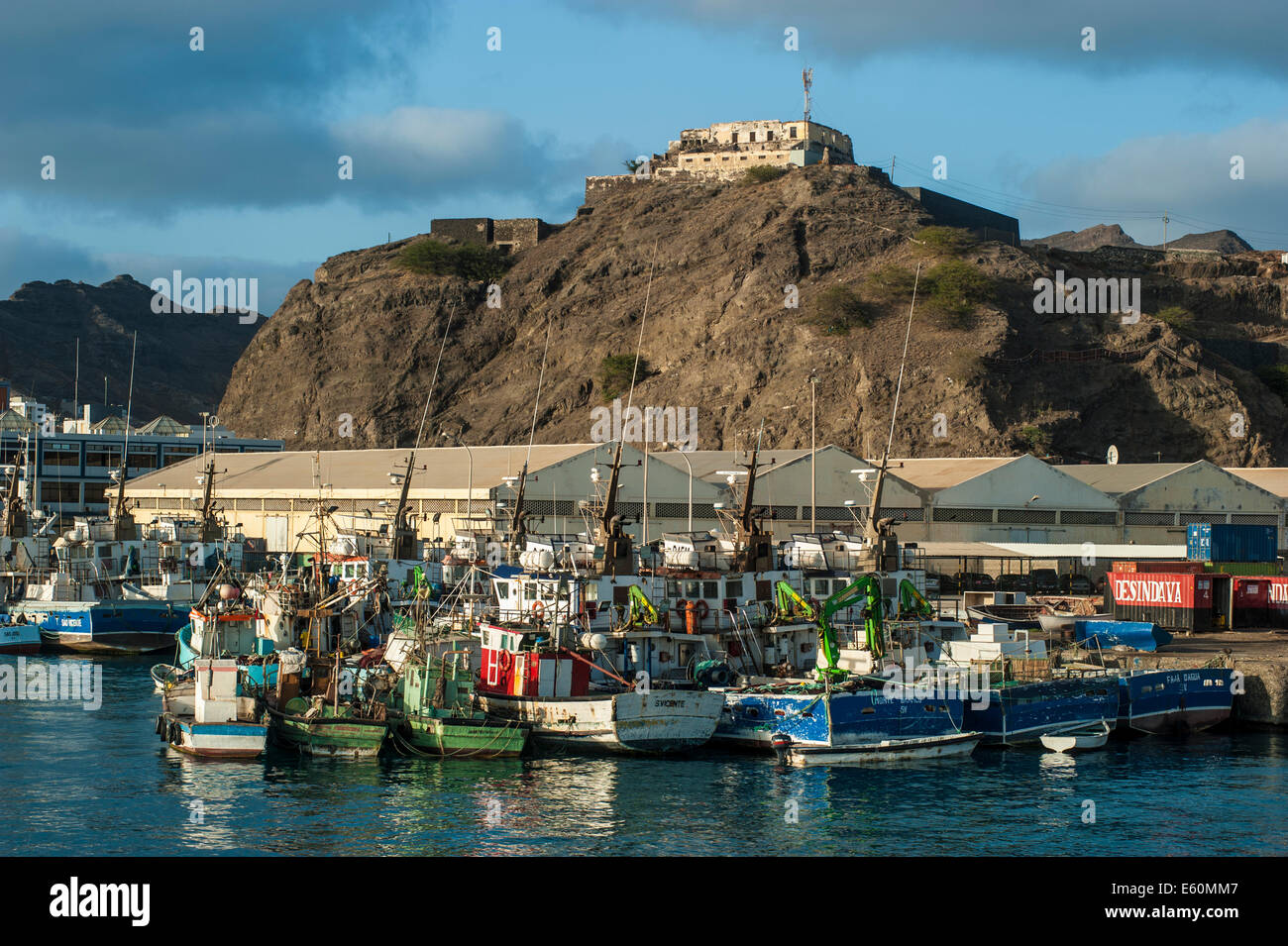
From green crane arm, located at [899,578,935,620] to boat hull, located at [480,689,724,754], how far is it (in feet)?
40.2

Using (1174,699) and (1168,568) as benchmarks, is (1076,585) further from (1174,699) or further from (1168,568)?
(1174,699)

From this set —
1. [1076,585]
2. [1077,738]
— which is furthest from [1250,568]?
[1077,738]

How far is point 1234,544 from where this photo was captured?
7112cm

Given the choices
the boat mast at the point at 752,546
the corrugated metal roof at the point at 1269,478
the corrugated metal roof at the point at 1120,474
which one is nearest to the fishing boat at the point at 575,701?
the boat mast at the point at 752,546

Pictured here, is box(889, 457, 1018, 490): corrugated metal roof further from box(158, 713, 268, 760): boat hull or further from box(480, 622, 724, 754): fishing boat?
box(158, 713, 268, 760): boat hull

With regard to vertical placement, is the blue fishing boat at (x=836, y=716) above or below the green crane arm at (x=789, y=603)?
below

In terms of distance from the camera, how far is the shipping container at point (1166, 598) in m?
59.2

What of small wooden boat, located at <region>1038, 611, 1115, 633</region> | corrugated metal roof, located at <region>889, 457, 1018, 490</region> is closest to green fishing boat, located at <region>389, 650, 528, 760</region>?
small wooden boat, located at <region>1038, 611, 1115, 633</region>

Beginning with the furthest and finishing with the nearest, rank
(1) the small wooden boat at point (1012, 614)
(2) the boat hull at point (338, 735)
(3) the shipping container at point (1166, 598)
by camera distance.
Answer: (3) the shipping container at point (1166, 598) → (1) the small wooden boat at point (1012, 614) → (2) the boat hull at point (338, 735)

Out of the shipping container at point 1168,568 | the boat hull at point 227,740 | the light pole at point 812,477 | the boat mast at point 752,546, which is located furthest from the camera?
the light pole at point 812,477

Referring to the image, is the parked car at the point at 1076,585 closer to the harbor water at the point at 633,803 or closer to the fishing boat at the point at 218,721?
the harbor water at the point at 633,803

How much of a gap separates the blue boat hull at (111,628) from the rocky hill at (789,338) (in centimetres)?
7103

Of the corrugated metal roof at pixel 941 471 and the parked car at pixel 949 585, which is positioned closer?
the parked car at pixel 949 585
